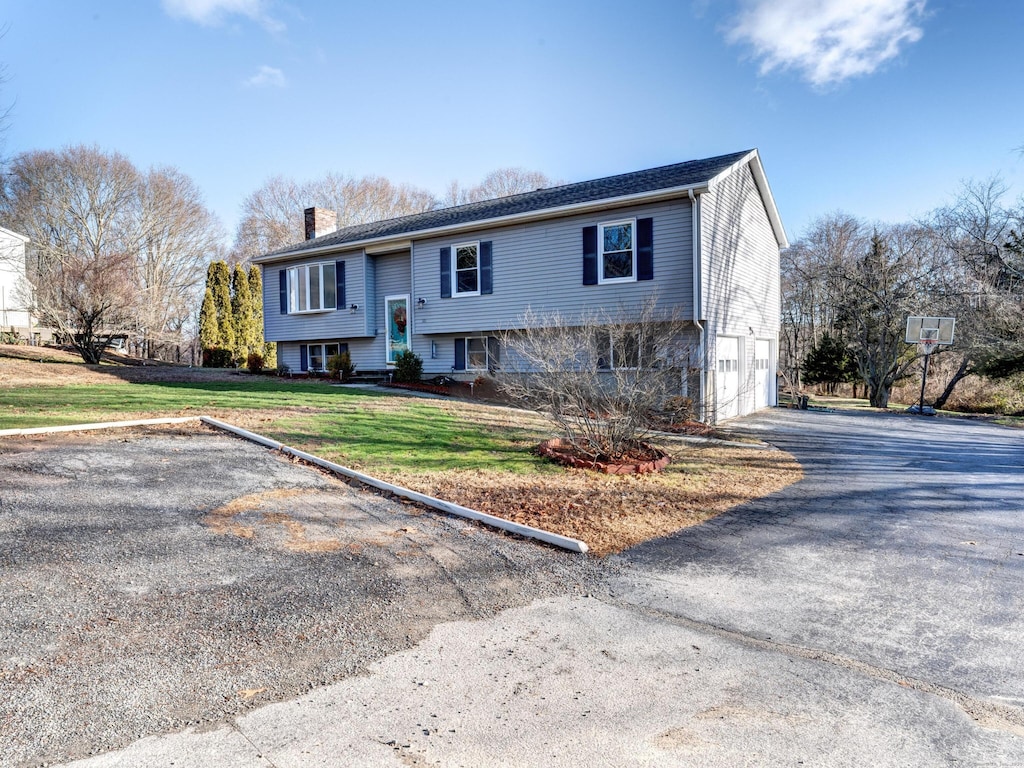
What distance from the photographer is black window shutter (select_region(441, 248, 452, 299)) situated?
17.1 m

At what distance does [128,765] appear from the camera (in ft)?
7.41

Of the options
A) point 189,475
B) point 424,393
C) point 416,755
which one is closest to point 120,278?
point 424,393

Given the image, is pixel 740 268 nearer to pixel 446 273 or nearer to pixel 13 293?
pixel 446 273

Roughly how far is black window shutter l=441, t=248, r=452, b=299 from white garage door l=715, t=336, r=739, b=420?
24.3 feet

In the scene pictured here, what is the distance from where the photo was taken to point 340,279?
19.5m

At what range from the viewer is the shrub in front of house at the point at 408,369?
1739cm

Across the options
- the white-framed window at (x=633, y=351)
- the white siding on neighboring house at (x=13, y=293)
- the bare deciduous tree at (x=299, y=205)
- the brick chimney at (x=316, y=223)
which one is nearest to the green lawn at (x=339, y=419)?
the white-framed window at (x=633, y=351)

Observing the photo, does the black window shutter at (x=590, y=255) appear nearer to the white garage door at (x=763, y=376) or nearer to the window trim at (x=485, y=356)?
the window trim at (x=485, y=356)

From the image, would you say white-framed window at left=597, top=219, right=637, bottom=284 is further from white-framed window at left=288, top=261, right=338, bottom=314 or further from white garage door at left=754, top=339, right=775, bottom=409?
white-framed window at left=288, top=261, right=338, bottom=314

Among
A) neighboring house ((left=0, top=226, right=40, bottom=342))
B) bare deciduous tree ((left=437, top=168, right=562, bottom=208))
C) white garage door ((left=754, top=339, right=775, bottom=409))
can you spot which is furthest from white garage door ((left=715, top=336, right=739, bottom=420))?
bare deciduous tree ((left=437, top=168, right=562, bottom=208))

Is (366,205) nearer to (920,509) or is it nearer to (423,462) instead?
(423,462)

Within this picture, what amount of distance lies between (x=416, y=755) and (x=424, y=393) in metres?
13.3

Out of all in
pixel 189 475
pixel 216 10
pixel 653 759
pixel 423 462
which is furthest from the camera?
pixel 216 10

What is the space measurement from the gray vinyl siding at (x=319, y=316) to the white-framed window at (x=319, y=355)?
22.4 inches
